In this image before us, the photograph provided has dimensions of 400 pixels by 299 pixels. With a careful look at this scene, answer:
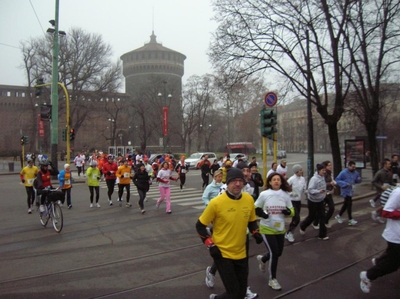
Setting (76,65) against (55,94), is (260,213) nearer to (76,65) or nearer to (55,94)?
(55,94)

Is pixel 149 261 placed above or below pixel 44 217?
below

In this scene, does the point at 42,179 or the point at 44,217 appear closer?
the point at 44,217

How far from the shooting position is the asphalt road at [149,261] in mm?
5023

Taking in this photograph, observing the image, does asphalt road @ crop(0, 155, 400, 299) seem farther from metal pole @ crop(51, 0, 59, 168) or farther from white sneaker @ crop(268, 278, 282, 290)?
metal pole @ crop(51, 0, 59, 168)

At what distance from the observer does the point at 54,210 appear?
9.20 metres

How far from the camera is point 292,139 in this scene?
359ft

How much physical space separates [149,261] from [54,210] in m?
3.93

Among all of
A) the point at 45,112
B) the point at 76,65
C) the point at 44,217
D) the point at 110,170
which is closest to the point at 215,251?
the point at 44,217

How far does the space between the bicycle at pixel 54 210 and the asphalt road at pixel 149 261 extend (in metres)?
0.22

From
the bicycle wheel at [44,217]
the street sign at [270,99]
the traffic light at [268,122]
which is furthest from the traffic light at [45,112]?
the traffic light at [268,122]

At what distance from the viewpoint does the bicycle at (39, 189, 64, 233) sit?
8930 millimetres

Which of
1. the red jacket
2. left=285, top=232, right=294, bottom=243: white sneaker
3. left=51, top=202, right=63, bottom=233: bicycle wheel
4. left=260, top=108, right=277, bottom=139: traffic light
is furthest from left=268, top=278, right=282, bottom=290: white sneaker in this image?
the red jacket

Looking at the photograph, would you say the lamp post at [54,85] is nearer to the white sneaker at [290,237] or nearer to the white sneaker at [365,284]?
the white sneaker at [290,237]

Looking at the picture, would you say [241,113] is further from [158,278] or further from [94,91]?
[158,278]
